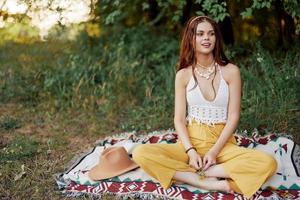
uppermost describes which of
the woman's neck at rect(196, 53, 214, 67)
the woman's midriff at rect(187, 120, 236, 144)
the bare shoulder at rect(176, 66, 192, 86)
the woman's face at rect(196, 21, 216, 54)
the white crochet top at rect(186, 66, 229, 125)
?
the woman's face at rect(196, 21, 216, 54)

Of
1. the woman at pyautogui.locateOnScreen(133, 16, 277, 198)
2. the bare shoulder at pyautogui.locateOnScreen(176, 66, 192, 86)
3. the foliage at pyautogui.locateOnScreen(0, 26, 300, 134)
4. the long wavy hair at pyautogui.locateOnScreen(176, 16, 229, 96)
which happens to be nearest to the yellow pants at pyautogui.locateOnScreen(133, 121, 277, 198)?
the woman at pyautogui.locateOnScreen(133, 16, 277, 198)

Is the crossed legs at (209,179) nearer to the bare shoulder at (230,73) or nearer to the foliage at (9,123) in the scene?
the bare shoulder at (230,73)

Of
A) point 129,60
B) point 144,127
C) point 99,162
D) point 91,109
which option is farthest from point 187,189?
point 129,60

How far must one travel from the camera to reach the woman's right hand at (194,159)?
3.59 m

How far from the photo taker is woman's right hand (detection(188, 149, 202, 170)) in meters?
3.59

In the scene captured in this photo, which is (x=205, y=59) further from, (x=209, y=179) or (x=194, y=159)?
(x=209, y=179)

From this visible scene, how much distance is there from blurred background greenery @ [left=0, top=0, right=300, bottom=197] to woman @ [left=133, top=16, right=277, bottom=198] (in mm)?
990

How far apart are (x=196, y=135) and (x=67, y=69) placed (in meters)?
2.66

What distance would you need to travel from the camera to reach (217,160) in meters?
3.67

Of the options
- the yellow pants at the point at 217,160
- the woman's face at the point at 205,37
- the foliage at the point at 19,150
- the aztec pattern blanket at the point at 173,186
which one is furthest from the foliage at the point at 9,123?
the woman's face at the point at 205,37

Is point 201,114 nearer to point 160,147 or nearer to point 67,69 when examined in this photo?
point 160,147

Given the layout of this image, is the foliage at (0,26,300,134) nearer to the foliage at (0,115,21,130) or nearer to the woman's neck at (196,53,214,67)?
the foliage at (0,115,21,130)

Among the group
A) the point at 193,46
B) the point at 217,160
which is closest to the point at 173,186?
the point at 217,160

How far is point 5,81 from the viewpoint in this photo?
5977mm
